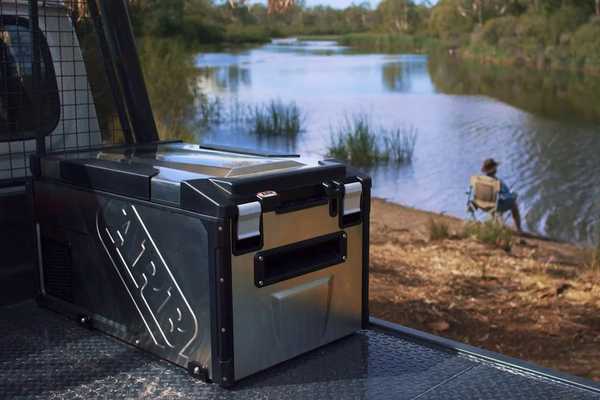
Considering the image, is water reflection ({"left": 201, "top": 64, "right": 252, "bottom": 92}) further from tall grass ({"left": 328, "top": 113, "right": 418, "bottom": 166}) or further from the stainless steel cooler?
the stainless steel cooler

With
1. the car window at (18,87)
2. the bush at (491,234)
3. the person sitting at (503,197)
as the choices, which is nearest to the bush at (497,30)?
the person sitting at (503,197)

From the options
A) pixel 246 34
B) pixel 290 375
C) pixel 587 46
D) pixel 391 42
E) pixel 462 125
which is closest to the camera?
pixel 290 375

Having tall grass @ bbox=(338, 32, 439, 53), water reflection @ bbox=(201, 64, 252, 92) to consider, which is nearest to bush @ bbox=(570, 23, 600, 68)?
water reflection @ bbox=(201, 64, 252, 92)

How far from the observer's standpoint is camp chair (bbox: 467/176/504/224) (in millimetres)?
9513

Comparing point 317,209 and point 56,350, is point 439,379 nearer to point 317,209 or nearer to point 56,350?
point 317,209

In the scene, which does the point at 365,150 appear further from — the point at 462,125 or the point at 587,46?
the point at 587,46

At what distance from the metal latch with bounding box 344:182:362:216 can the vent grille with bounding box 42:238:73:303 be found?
83cm

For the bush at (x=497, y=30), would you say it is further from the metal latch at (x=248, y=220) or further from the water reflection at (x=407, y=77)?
the metal latch at (x=248, y=220)

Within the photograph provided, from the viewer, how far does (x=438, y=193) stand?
1310 centimetres

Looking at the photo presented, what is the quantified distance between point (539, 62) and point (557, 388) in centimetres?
4201

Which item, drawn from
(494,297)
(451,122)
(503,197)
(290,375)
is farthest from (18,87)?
(451,122)

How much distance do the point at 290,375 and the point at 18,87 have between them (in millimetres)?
1319

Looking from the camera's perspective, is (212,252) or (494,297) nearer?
(212,252)

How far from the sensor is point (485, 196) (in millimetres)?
9742
